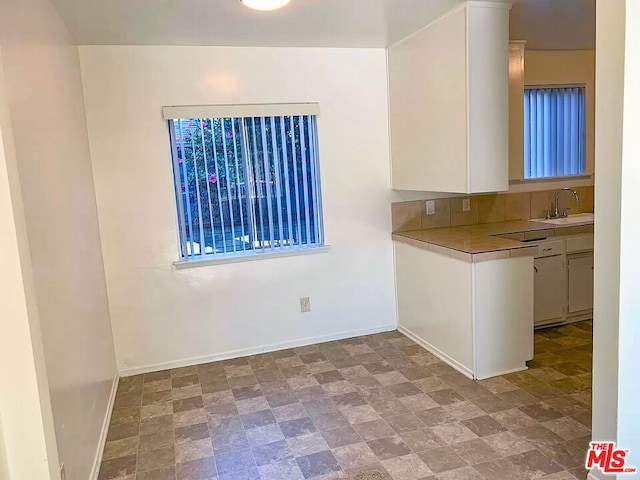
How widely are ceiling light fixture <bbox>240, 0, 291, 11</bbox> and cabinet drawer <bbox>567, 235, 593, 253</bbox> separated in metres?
2.84

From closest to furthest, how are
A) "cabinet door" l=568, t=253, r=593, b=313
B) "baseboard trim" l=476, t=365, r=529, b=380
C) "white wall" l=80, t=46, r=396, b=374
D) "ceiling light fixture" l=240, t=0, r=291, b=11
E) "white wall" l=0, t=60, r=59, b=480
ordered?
1. "white wall" l=0, t=60, r=59, b=480
2. "ceiling light fixture" l=240, t=0, r=291, b=11
3. "baseboard trim" l=476, t=365, r=529, b=380
4. "white wall" l=80, t=46, r=396, b=374
5. "cabinet door" l=568, t=253, r=593, b=313

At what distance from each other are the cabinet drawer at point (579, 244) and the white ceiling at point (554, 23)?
1.61 m

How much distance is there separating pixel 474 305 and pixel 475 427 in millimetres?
779

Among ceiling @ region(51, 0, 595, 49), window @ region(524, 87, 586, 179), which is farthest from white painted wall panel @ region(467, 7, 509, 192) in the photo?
window @ region(524, 87, 586, 179)

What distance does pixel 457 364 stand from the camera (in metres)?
3.38

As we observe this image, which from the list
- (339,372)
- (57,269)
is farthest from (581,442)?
(57,269)

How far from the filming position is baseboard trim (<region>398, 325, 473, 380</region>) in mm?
3289

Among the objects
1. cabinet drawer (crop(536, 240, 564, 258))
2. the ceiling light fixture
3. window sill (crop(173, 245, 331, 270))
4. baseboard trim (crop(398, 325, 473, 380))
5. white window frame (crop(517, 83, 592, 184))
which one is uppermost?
the ceiling light fixture

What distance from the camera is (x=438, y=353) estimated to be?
362 centimetres

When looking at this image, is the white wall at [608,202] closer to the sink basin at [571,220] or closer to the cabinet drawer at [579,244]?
the cabinet drawer at [579,244]

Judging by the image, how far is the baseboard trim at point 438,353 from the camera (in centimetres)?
329

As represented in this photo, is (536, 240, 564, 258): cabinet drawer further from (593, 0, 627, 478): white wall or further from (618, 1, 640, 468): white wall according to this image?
(618, 1, 640, 468): white wall

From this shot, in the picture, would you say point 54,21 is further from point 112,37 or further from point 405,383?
point 405,383

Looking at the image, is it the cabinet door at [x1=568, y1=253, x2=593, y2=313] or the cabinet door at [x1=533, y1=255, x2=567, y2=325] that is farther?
the cabinet door at [x1=568, y1=253, x2=593, y2=313]
